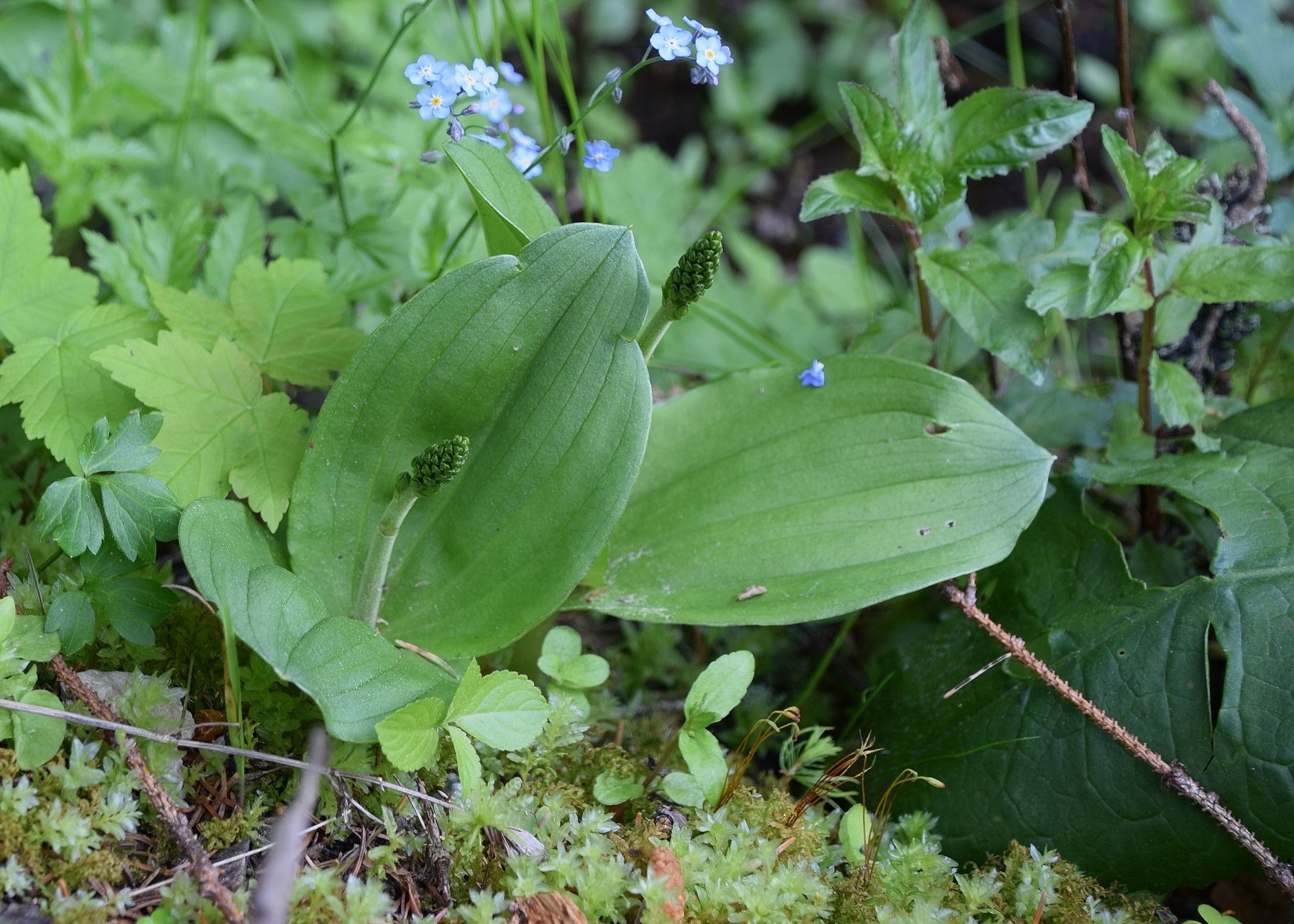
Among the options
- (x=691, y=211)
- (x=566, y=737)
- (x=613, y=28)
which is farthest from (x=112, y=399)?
(x=613, y=28)

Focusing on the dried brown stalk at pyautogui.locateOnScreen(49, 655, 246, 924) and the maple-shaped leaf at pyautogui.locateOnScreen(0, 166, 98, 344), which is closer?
the dried brown stalk at pyautogui.locateOnScreen(49, 655, 246, 924)

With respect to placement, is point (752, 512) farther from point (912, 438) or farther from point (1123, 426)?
point (1123, 426)

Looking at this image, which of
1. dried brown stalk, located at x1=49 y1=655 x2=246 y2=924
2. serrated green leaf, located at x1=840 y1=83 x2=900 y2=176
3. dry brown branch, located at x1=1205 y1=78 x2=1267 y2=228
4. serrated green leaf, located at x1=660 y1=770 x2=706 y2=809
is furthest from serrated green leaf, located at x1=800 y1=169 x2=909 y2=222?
dried brown stalk, located at x1=49 y1=655 x2=246 y2=924

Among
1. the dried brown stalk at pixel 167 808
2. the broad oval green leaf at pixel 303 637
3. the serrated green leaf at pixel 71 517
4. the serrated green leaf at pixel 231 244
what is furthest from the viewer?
the serrated green leaf at pixel 231 244

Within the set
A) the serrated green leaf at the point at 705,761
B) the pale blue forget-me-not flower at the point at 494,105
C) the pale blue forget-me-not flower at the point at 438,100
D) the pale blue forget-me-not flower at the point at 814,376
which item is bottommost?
the serrated green leaf at the point at 705,761

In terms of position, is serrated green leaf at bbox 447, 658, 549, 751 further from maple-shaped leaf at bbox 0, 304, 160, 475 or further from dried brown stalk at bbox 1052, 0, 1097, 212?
dried brown stalk at bbox 1052, 0, 1097, 212

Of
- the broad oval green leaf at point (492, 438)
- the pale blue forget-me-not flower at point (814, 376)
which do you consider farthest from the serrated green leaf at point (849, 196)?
the broad oval green leaf at point (492, 438)

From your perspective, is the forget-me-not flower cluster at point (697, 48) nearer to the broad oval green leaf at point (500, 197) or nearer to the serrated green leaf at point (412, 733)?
the broad oval green leaf at point (500, 197)
